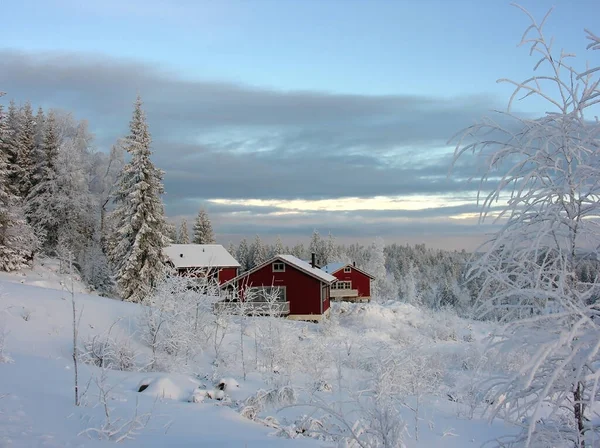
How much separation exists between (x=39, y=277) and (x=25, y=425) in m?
28.8

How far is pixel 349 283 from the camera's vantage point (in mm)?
61031

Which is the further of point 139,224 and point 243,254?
point 243,254

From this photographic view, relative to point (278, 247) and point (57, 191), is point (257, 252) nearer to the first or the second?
point (278, 247)

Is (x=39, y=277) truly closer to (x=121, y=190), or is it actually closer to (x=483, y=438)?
(x=121, y=190)

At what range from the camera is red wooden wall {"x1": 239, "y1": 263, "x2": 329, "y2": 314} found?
38938 millimetres

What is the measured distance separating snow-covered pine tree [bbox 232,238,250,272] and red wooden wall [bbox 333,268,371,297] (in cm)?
2874

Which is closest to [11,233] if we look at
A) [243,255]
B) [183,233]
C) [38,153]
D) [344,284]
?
[38,153]

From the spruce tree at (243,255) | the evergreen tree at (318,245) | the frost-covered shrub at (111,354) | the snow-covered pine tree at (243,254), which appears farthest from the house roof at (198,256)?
the evergreen tree at (318,245)

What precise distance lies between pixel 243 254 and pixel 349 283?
38.1m

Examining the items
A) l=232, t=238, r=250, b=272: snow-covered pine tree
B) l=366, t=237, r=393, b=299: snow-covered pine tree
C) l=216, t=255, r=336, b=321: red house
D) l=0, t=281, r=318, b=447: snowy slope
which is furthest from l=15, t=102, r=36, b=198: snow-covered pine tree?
l=366, t=237, r=393, b=299: snow-covered pine tree

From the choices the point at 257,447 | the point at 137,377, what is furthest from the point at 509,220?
the point at 137,377

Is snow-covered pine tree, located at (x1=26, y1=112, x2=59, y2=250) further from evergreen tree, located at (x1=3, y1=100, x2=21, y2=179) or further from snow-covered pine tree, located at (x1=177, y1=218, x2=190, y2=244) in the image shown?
Answer: snow-covered pine tree, located at (x1=177, y1=218, x2=190, y2=244)

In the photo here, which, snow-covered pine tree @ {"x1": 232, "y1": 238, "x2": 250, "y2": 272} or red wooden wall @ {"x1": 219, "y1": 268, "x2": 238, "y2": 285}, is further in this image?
snow-covered pine tree @ {"x1": 232, "y1": 238, "x2": 250, "y2": 272}

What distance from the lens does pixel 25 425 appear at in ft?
23.6
